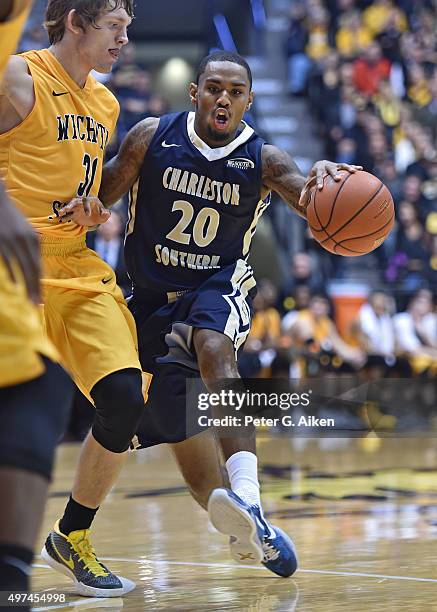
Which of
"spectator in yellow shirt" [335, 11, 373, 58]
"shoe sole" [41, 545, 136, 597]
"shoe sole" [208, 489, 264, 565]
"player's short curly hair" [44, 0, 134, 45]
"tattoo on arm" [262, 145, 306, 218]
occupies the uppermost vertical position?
"spectator in yellow shirt" [335, 11, 373, 58]

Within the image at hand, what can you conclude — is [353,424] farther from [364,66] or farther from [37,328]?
[37,328]

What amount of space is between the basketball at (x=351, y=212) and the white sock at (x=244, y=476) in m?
0.95

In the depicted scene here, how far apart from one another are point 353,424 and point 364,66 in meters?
7.51

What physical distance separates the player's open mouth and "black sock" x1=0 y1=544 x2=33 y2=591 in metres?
2.80

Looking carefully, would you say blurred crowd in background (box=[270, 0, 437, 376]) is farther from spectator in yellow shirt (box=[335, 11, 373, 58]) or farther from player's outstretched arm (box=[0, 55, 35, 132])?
player's outstretched arm (box=[0, 55, 35, 132])

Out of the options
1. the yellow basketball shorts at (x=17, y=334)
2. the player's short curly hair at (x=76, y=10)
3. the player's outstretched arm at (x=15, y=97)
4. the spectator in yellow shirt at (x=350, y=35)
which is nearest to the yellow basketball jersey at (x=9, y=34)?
the yellow basketball shorts at (x=17, y=334)

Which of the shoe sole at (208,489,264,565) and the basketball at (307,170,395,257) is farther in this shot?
the basketball at (307,170,395,257)

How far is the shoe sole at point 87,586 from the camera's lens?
4371 millimetres

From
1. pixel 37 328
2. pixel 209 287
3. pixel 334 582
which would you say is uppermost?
pixel 209 287

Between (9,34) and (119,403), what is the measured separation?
1.92 m

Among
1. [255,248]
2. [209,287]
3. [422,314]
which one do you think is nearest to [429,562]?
[209,287]

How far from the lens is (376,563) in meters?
4.87

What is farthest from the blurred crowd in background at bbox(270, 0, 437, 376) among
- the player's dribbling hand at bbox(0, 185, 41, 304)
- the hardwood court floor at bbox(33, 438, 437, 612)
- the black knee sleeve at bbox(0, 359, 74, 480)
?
the player's dribbling hand at bbox(0, 185, 41, 304)

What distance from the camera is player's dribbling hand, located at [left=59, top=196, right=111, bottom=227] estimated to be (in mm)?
4312
